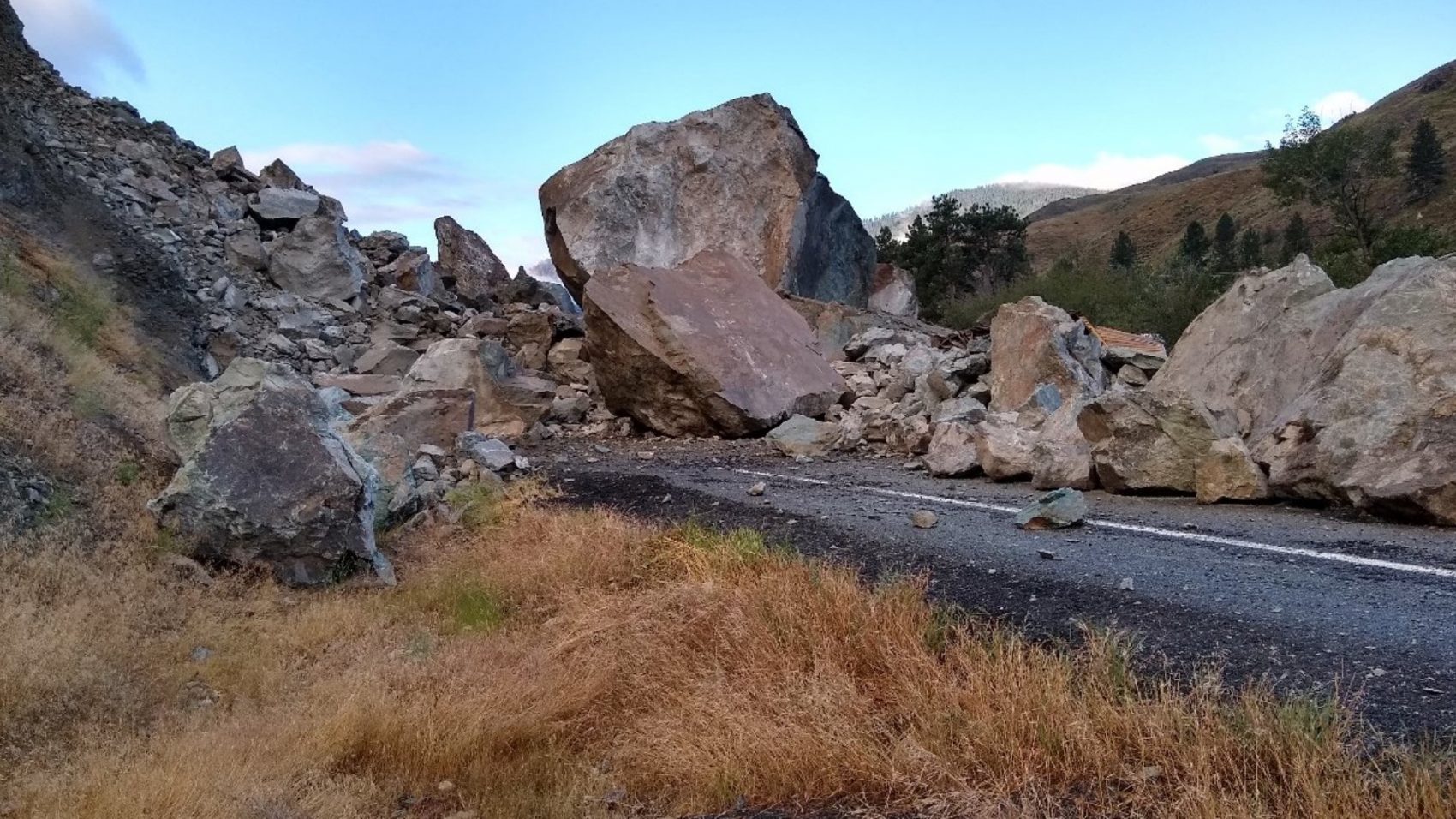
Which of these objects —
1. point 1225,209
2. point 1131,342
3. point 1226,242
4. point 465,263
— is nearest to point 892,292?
point 465,263

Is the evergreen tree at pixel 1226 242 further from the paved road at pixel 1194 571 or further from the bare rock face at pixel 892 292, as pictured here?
the paved road at pixel 1194 571

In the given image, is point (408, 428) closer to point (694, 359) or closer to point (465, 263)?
point (694, 359)

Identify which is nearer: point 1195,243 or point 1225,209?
point 1195,243

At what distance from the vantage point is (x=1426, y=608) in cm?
378

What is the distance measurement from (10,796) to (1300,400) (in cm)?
744

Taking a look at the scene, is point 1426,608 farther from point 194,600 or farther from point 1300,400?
point 194,600

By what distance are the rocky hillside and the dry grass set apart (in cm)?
Result: 4879

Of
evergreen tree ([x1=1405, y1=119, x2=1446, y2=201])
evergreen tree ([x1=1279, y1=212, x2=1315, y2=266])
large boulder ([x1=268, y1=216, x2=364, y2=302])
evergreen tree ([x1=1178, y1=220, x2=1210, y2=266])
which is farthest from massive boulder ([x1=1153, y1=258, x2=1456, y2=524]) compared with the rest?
evergreen tree ([x1=1405, y1=119, x2=1446, y2=201])

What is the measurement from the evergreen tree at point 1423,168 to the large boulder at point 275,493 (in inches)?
2394

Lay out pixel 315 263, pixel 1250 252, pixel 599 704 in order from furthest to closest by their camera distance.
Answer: pixel 1250 252, pixel 315 263, pixel 599 704

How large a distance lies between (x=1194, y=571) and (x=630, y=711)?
109 inches

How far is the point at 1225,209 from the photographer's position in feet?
247

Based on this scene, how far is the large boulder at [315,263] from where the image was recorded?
1931 centimetres

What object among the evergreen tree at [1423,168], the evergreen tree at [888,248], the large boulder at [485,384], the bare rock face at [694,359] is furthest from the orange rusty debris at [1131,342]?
the evergreen tree at [1423,168]
